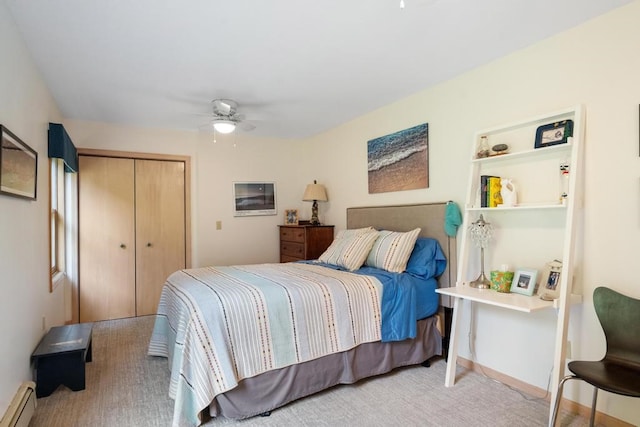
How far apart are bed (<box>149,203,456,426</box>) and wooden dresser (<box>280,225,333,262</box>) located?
119 cm

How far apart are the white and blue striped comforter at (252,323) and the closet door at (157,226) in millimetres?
1752

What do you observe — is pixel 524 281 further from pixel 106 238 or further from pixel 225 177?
pixel 106 238

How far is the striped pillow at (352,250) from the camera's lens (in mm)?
3174

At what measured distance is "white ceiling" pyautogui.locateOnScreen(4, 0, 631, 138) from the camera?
198 centimetres

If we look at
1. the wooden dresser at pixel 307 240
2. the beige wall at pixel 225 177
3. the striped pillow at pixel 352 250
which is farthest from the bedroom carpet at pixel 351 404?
the beige wall at pixel 225 177

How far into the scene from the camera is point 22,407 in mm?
1980

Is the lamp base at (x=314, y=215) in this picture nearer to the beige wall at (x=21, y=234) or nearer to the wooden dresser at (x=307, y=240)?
the wooden dresser at (x=307, y=240)

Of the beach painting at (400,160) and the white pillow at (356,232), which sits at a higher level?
the beach painting at (400,160)

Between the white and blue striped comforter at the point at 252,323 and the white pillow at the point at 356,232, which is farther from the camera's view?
the white pillow at the point at 356,232

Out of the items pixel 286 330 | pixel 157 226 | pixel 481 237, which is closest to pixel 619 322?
pixel 481 237

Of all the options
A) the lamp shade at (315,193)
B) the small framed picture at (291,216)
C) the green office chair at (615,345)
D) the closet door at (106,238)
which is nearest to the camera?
the green office chair at (615,345)

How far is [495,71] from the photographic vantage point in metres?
2.68

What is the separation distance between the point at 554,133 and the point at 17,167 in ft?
10.7

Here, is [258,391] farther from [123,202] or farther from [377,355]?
[123,202]
